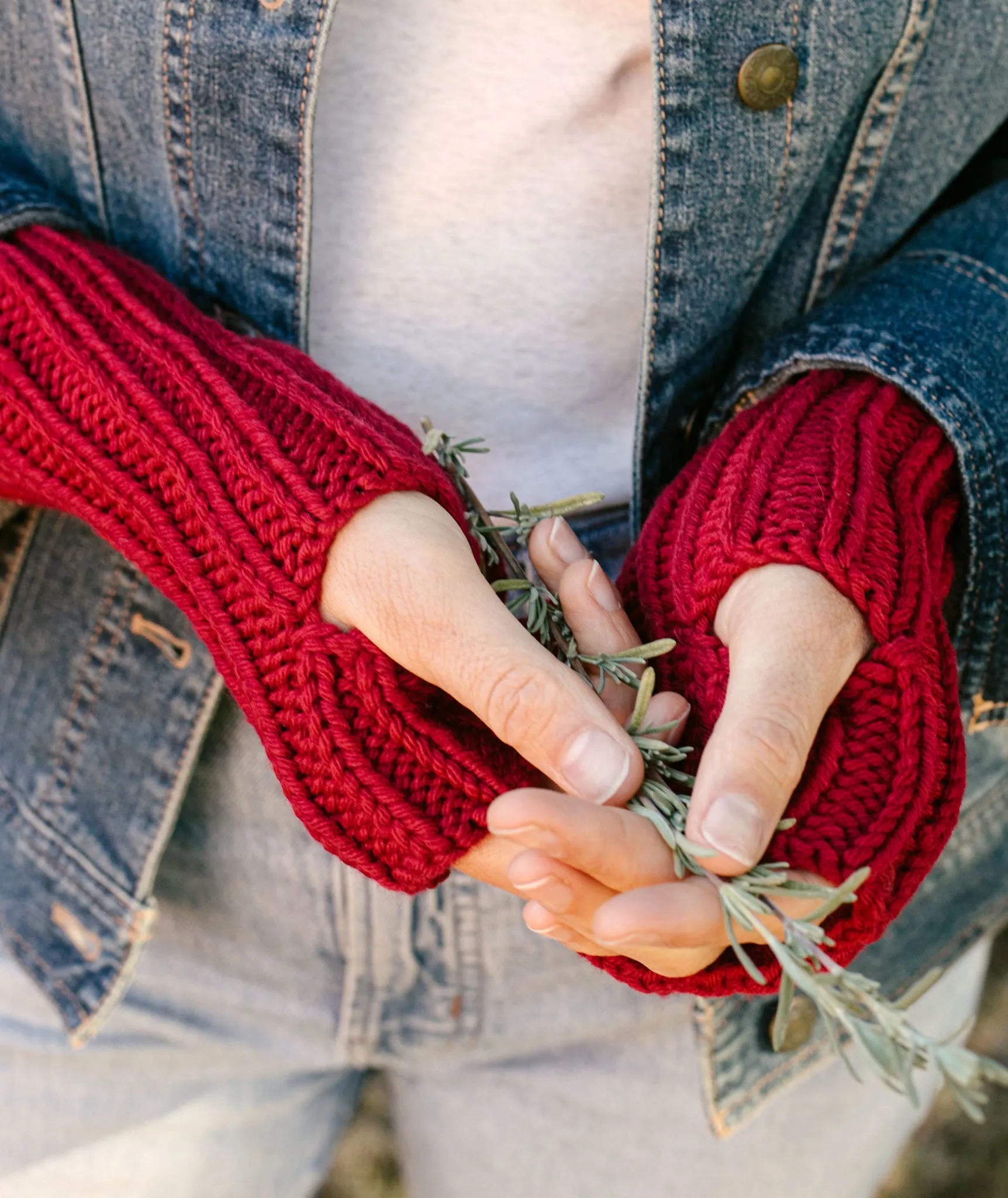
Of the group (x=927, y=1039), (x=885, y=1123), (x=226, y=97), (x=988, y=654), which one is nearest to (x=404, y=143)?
(x=226, y=97)

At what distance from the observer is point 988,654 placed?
88 centimetres

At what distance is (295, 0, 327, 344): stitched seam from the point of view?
0.79 meters

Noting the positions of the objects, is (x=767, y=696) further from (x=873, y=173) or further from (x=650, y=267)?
(x=873, y=173)

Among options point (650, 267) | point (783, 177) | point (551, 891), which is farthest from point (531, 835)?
point (783, 177)

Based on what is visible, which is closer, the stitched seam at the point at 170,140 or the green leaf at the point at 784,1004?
the green leaf at the point at 784,1004

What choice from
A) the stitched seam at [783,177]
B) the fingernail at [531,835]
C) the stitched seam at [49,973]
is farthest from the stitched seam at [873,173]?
the stitched seam at [49,973]

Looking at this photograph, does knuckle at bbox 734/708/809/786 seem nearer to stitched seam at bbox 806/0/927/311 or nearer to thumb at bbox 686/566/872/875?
thumb at bbox 686/566/872/875

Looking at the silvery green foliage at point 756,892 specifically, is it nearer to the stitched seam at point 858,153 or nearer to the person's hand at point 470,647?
the person's hand at point 470,647

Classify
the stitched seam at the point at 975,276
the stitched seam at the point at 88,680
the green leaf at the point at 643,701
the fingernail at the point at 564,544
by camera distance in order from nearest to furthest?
1. the green leaf at the point at 643,701
2. the fingernail at the point at 564,544
3. the stitched seam at the point at 975,276
4. the stitched seam at the point at 88,680

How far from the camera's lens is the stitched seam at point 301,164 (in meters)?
0.79

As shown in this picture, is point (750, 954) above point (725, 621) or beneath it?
beneath

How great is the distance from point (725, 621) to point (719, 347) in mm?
386

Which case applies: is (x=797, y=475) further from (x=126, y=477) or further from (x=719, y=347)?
(x=126, y=477)

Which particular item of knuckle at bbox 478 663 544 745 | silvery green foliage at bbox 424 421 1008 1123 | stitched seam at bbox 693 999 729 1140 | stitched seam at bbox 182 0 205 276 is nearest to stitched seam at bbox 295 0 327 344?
stitched seam at bbox 182 0 205 276
